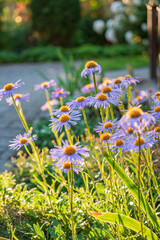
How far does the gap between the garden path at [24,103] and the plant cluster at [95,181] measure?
4.17 feet

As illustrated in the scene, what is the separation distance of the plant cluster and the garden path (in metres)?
1.27

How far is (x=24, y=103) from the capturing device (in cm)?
515

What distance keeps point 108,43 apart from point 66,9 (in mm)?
2108

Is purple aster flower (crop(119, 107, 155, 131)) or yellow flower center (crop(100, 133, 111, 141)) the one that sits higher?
purple aster flower (crop(119, 107, 155, 131))

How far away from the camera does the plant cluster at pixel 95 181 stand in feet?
3.67

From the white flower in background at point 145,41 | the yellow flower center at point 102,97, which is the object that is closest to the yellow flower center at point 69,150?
the yellow flower center at point 102,97

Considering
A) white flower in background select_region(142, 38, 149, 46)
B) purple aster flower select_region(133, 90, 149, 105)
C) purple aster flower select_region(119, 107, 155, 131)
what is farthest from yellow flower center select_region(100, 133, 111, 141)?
white flower in background select_region(142, 38, 149, 46)

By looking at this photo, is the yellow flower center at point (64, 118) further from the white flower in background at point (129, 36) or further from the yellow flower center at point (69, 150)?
the white flower in background at point (129, 36)

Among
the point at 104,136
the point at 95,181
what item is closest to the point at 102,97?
the point at 104,136

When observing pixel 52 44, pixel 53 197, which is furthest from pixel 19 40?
pixel 53 197

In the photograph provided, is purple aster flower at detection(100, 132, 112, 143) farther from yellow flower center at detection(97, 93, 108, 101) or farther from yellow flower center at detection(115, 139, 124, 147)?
yellow flower center at detection(97, 93, 108, 101)

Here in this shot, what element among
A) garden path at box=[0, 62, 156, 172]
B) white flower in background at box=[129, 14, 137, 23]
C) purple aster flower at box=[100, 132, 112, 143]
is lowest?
garden path at box=[0, 62, 156, 172]

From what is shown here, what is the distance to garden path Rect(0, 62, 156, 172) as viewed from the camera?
3.68 m

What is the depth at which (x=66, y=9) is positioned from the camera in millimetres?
10148
